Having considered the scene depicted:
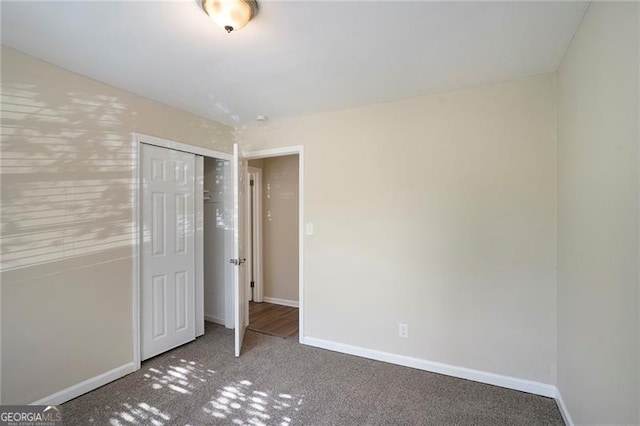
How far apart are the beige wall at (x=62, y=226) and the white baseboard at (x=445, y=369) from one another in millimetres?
1864

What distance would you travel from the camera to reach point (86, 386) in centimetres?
233

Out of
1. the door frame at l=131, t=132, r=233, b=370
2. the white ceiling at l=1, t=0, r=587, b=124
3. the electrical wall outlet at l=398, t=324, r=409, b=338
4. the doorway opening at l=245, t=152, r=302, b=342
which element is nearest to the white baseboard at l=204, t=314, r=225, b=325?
the doorway opening at l=245, t=152, r=302, b=342

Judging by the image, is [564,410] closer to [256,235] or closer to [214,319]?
[214,319]

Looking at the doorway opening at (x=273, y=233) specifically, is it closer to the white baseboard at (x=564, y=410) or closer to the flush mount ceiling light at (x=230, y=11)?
the flush mount ceiling light at (x=230, y=11)

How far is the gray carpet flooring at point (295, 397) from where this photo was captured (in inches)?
80.2

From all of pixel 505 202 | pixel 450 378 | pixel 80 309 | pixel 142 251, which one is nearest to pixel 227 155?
pixel 142 251


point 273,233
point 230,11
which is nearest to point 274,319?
point 273,233

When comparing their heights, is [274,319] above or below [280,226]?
below

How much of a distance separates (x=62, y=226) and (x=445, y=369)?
3.19m

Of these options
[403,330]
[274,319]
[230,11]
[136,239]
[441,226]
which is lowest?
[274,319]

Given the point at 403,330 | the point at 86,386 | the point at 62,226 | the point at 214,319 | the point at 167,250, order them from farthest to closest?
the point at 214,319 → the point at 167,250 → the point at 403,330 → the point at 86,386 → the point at 62,226

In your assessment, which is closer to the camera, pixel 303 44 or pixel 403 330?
pixel 303 44

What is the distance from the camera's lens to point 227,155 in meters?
3.62

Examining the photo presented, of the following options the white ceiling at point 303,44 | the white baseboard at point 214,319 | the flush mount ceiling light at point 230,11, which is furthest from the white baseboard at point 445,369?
the flush mount ceiling light at point 230,11
